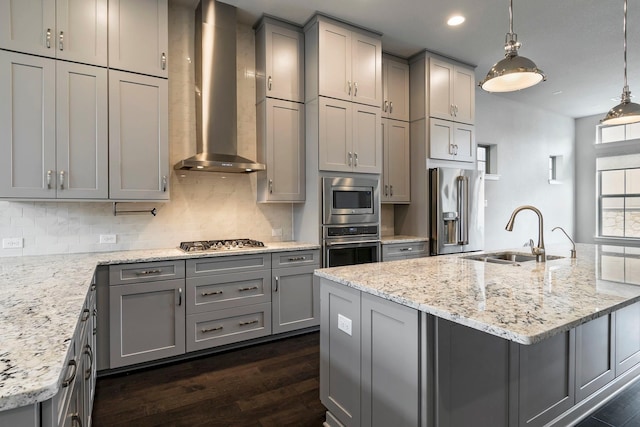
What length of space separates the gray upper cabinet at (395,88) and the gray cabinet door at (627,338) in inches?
119

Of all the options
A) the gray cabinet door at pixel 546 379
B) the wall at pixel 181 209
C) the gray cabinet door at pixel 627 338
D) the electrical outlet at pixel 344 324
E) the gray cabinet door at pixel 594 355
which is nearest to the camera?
the gray cabinet door at pixel 546 379

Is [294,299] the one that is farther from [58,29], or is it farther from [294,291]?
[58,29]

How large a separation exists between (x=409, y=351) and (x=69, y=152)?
282 cm

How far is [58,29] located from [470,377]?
3.55 meters

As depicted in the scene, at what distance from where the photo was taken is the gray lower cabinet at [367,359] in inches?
57.9

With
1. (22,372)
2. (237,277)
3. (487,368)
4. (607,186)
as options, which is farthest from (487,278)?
(607,186)

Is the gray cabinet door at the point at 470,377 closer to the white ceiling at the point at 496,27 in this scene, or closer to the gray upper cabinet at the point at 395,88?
the white ceiling at the point at 496,27

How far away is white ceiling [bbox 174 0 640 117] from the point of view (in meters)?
3.31

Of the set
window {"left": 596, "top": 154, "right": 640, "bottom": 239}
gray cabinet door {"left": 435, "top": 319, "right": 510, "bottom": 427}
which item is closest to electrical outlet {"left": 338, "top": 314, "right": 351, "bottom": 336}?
gray cabinet door {"left": 435, "top": 319, "right": 510, "bottom": 427}

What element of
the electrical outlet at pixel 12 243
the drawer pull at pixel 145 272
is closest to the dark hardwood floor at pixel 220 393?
the drawer pull at pixel 145 272

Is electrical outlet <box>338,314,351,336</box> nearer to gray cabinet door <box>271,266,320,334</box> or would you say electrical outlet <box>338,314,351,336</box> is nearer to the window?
gray cabinet door <box>271,266,320,334</box>

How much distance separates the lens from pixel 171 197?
3402 mm

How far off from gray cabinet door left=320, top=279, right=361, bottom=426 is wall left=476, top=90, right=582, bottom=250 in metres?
4.55

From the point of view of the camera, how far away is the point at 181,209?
3.46 m
